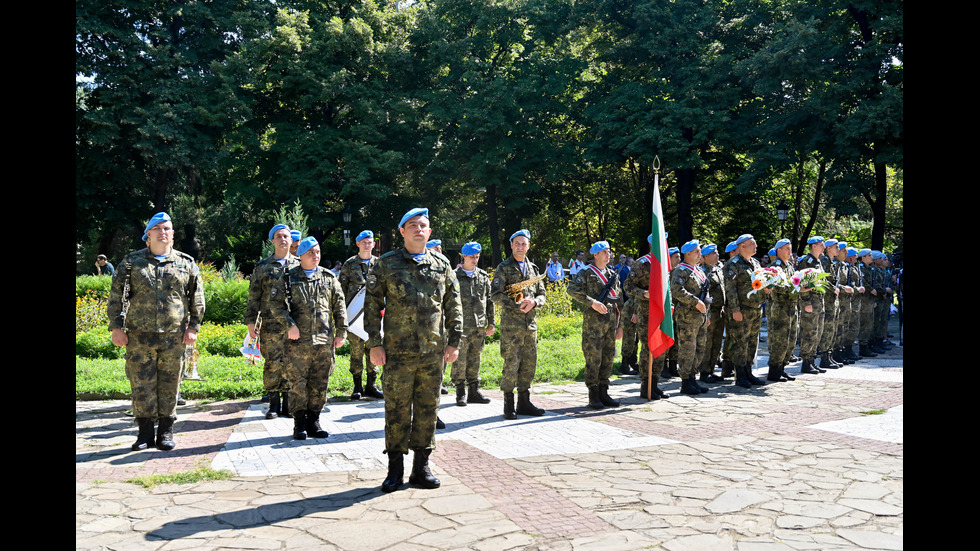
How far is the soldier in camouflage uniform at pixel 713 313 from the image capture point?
11.1 metres

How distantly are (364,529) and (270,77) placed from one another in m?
33.2

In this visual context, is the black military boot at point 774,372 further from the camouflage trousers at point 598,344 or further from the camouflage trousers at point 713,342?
the camouflage trousers at point 598,344

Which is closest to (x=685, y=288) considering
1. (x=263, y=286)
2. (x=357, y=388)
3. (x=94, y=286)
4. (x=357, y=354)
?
(x=357, y=354)

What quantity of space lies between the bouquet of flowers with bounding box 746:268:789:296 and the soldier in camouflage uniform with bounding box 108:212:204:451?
26.2 ft

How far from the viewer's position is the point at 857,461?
247 inches

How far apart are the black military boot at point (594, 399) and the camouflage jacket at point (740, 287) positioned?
307cm

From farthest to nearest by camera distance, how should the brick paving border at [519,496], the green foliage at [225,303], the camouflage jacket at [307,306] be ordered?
the green foliage at [225,303] < the camouflage jacket at [307,306] < the brick paving border at [519,496]

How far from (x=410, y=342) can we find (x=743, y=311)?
7.07 meters

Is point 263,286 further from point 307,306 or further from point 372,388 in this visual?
point 372,388

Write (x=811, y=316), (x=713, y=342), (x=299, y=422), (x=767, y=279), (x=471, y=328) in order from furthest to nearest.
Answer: (x=811, y=316) → (x=713, y=342) → (x=767, y=279) → (x=471, y=328) → (x=299, y=422)

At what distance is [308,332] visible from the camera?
755cm

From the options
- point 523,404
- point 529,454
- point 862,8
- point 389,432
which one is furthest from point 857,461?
point 862,8

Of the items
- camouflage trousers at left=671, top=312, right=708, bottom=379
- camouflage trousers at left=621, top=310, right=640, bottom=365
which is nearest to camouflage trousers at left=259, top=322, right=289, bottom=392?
camouflage trousers at left=671, top=312, right=708, bottom=379

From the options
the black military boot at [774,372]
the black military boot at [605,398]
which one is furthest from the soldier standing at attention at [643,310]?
the black military boot at [774,372]
